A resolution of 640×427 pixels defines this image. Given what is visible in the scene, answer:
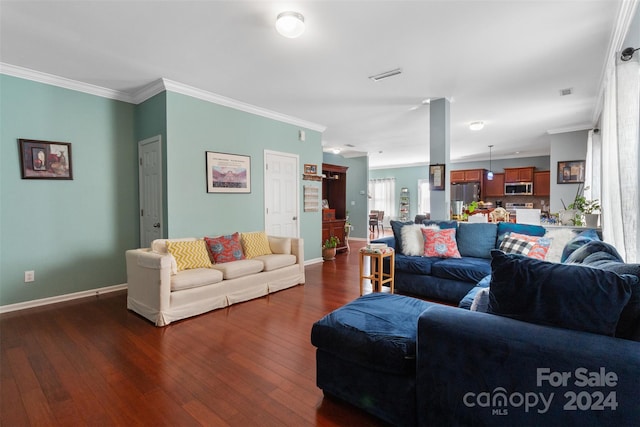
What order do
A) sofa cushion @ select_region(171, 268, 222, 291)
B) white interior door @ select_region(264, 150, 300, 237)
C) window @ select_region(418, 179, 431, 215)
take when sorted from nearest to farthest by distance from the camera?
sofa cushion @ select_region(171, 268, 222, 291) → white interior door @ select_region(264, 150, 300, 237) → window @ select_region(418, 179, 431, 215)

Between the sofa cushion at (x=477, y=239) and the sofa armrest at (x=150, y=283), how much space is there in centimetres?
350

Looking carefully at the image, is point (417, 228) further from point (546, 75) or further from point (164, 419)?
point (164, 419)

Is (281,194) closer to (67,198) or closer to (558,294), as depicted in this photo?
(67,198)

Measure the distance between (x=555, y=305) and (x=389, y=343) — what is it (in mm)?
754

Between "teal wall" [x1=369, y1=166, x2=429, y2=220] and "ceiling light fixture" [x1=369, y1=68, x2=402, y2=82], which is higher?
"ceiling light fixture" [x1=369, y1=68, x2=402, y2=82]

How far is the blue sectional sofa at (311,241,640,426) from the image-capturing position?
3.64 ft

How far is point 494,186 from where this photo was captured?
10047 mm

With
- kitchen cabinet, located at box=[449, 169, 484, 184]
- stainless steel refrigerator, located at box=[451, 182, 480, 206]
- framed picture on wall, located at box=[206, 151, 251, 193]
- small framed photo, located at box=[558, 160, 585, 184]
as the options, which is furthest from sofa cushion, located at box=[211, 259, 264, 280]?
kitchen cabinet, located at box=[449, 169, 484, 184]

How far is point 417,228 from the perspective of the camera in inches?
162

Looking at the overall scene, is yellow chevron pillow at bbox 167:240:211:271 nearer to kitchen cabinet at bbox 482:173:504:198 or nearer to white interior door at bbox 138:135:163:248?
white interior door at bbox 138:135:163:248

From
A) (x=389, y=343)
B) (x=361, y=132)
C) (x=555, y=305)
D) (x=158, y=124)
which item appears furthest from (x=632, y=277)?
(x=361, y=132)

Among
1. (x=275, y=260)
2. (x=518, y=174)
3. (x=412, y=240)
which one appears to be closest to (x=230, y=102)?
(x=275, y=260)

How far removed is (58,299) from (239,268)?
2.29 metres

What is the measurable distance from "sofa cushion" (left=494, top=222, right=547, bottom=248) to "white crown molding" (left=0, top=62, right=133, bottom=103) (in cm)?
529
